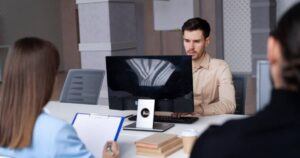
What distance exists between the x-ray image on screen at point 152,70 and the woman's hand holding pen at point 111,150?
1.83 ft

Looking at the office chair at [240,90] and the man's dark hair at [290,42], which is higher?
the man's dark hair at [290,42]

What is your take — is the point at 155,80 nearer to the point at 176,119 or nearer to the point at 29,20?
the point at 176,119

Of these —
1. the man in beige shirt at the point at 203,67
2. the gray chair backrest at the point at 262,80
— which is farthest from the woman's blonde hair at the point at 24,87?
the man in beige shirt at the point at 203,67

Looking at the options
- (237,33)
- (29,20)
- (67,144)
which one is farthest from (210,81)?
(29,20)

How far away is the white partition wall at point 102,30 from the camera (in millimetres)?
5000

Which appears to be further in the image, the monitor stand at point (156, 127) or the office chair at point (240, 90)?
the office chair at point (240, 90)

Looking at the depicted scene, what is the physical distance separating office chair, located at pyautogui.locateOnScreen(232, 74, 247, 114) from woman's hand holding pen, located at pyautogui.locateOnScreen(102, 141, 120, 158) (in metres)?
1.30

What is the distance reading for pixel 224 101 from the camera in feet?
8.51

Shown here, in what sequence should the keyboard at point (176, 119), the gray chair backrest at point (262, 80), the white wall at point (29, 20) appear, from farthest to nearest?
1. the white wall at point (29, 20)
2. the keyboard at point (176, 119)
3. the gray chair backrest at point (262, 80)

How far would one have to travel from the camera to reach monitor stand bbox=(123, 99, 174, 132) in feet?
7.44

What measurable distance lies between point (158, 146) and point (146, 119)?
0.47m

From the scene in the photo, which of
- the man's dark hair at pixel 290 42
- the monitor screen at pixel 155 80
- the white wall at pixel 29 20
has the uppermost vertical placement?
the white wall at pixel 29 20

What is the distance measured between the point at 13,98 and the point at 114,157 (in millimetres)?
554

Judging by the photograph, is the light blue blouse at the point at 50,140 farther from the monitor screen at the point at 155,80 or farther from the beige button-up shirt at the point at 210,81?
the beige button-up shirt at the point at 210,81
